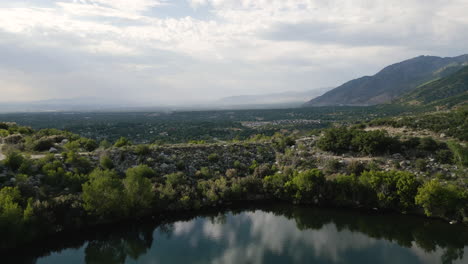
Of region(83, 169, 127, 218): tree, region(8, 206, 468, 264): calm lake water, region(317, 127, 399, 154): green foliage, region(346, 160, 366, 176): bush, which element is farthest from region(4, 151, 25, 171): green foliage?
region(317, 127, 399, 154): green foliage

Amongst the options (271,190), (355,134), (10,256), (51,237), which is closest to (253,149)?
(271,190)

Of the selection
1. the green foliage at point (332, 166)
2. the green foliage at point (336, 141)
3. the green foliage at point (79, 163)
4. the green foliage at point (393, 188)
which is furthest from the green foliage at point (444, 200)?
the green foliage at point (79, 163)

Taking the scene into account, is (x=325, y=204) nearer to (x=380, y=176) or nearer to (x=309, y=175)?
(x=309, y=175)

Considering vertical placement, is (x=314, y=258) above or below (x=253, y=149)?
below

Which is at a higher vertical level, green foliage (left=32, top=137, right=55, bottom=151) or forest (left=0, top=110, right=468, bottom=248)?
green foliage (left=32, top=137, right=55, bottom=151)

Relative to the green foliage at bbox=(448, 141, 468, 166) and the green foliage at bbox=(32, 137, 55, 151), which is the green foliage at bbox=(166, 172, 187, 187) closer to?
the green foliage at bbox=(32, 137, 55, 151)
